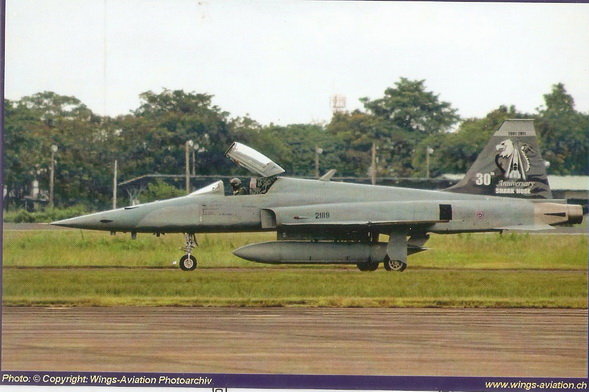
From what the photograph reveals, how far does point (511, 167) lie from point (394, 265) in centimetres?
333

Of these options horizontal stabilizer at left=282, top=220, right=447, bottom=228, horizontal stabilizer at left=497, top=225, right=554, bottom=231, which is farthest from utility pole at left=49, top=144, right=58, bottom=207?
horizontal stabilizer at left=497, top=225, right=554, bottom=231

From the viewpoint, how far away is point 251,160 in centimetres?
2039

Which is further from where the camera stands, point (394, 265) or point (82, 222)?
point (394, 265)

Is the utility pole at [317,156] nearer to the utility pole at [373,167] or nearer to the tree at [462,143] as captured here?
the utility pole at [373,167]

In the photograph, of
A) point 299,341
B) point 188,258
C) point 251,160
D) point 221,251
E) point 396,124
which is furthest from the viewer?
point 396,124

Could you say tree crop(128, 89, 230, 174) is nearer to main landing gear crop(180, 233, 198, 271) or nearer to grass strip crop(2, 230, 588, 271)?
grass strip crop(2, 230, 588, 271)

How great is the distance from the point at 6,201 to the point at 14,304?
550cm

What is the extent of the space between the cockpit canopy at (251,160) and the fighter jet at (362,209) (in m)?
0.02

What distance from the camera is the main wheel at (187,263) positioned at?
2073cm

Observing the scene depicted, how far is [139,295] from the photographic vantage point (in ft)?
58.6

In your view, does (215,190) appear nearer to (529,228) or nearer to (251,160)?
(251,160)

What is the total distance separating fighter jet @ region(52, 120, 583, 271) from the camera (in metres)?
20.5

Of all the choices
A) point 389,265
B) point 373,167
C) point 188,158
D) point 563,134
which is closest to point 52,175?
point 188,158

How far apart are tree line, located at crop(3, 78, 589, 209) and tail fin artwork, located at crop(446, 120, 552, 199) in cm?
112
